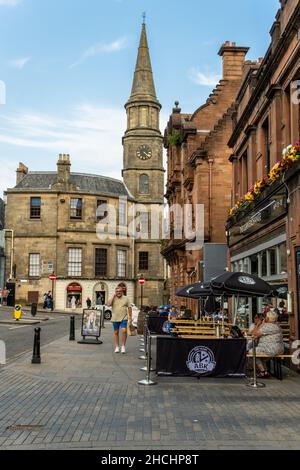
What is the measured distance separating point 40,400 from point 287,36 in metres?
A: 10.6

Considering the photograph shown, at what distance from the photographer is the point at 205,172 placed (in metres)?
29.2

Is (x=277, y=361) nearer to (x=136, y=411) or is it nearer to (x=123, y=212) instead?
(x=136, y=411)

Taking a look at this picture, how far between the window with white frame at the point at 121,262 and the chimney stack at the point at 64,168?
32.5 feet

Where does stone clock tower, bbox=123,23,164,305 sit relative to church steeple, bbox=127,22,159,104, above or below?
below

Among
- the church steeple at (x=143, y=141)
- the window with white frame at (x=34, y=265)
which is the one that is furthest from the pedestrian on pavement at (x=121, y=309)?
the church steeple at (x=143, y=141)

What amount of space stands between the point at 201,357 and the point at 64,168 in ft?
156

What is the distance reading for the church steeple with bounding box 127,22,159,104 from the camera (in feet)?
245

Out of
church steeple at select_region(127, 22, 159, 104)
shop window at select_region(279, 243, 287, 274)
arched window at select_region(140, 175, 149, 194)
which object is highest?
church steeple at select_region(127, 22, 159, 104)

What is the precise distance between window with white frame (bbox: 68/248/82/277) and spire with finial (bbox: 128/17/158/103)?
2936cm

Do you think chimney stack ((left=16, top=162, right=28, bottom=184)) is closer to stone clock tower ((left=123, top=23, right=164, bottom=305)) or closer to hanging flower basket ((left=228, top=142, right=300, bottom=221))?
stone clock tower ((left=123, top=23, right=164, bottom=305))

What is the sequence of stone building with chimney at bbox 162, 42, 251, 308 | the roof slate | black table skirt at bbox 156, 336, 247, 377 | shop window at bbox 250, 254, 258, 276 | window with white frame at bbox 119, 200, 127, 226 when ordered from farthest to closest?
window with white frame at bbox 119, 200, 127, 226 → the roof slate → stone building with chimney at bbox 162, 42, 251, 308 → shop window at bbox 250, 254, 258, 276 → black table skirt at bbox 156, 336, 247, 377

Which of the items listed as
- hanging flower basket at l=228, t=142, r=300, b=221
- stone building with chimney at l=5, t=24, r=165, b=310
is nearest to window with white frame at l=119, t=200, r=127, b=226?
stone building with chimney at l=5, t=24, r=165, b=310

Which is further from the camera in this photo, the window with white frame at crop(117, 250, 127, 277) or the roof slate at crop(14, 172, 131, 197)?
the window with white frame at crop(117, 250, 127, 277)

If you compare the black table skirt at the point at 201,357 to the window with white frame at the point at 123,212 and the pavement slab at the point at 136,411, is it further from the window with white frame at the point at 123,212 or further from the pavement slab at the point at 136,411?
the window with white frame at the point at 123,212
